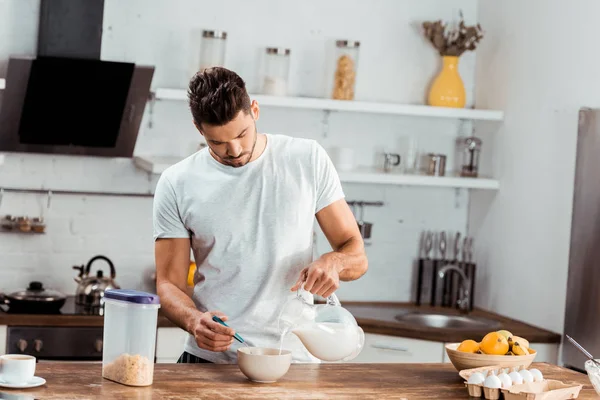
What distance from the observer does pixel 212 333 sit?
2451 millimetres

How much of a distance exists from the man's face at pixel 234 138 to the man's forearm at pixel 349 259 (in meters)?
0.37

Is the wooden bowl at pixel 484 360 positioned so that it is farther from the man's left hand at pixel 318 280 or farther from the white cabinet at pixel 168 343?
the white cabinet at pixel 168 343

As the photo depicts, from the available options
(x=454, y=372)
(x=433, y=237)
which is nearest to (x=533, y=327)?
(x=433, y=237)

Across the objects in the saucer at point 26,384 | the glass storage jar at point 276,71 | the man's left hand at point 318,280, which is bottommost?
the saucer at point 26,384

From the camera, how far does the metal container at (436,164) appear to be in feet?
15.9

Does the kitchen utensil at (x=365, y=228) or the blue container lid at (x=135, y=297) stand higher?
the kitchen utensil at (x=365, y=228)

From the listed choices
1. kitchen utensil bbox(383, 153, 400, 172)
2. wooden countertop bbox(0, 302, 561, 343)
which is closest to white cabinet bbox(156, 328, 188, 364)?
wooden countertop bbox(0, 302, 561, 343)

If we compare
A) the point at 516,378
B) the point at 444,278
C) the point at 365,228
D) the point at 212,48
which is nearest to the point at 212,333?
the point at 516,378

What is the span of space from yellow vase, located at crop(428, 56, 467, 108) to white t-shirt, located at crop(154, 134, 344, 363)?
2134 mm

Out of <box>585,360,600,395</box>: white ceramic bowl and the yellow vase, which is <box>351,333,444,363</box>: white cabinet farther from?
<box>585,360,600,395</box>: white ceramic bowl

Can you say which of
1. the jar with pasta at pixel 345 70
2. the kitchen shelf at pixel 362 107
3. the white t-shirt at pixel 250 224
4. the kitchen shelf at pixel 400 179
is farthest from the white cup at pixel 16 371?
the jar with pasta at pixel 345 70

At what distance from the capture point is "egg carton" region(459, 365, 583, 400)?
7.83 feet

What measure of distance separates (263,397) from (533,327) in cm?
234

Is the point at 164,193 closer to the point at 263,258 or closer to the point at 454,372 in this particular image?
the point at 263,258
